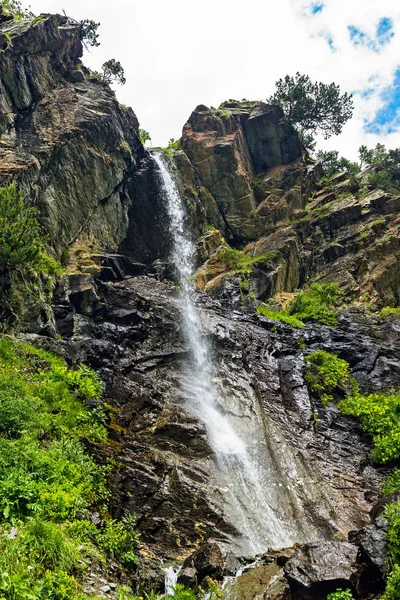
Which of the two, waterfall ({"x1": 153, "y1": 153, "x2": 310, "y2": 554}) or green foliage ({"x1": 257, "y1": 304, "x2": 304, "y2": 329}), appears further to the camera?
green foliage ({"x1": 257, "y1": 304, "x2": 304, "y2": 329})

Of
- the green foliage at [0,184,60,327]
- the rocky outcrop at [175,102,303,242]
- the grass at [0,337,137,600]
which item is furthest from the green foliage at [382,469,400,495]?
the rocky outcrop at [175,102,303,242]

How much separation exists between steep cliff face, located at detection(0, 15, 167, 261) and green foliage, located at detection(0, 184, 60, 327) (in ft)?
19.8

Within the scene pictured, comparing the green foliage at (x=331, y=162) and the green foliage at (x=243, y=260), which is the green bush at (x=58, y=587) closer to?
the green foliage at (x=243, y=260)

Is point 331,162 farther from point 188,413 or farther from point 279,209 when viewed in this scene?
point 188,413

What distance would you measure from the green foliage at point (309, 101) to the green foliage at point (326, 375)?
114ft

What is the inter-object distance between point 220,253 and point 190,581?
2694 centimetres

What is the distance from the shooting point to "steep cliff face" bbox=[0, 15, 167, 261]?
26062mm

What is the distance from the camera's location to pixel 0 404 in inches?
463

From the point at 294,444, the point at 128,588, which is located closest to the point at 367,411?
the point at 294,444

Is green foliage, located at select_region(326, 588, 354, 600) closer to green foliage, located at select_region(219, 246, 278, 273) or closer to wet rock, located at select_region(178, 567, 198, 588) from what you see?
wet rock, located at select_region(178, 567, 198, 588)

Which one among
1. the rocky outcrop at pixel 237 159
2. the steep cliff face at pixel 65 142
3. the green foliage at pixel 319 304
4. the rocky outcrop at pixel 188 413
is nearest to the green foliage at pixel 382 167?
the rocky outcrop at pixel 237 159

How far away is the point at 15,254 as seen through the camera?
17.6 metres

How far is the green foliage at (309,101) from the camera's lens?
47.3 m

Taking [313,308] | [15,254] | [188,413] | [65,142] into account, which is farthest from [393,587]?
[65,142]
